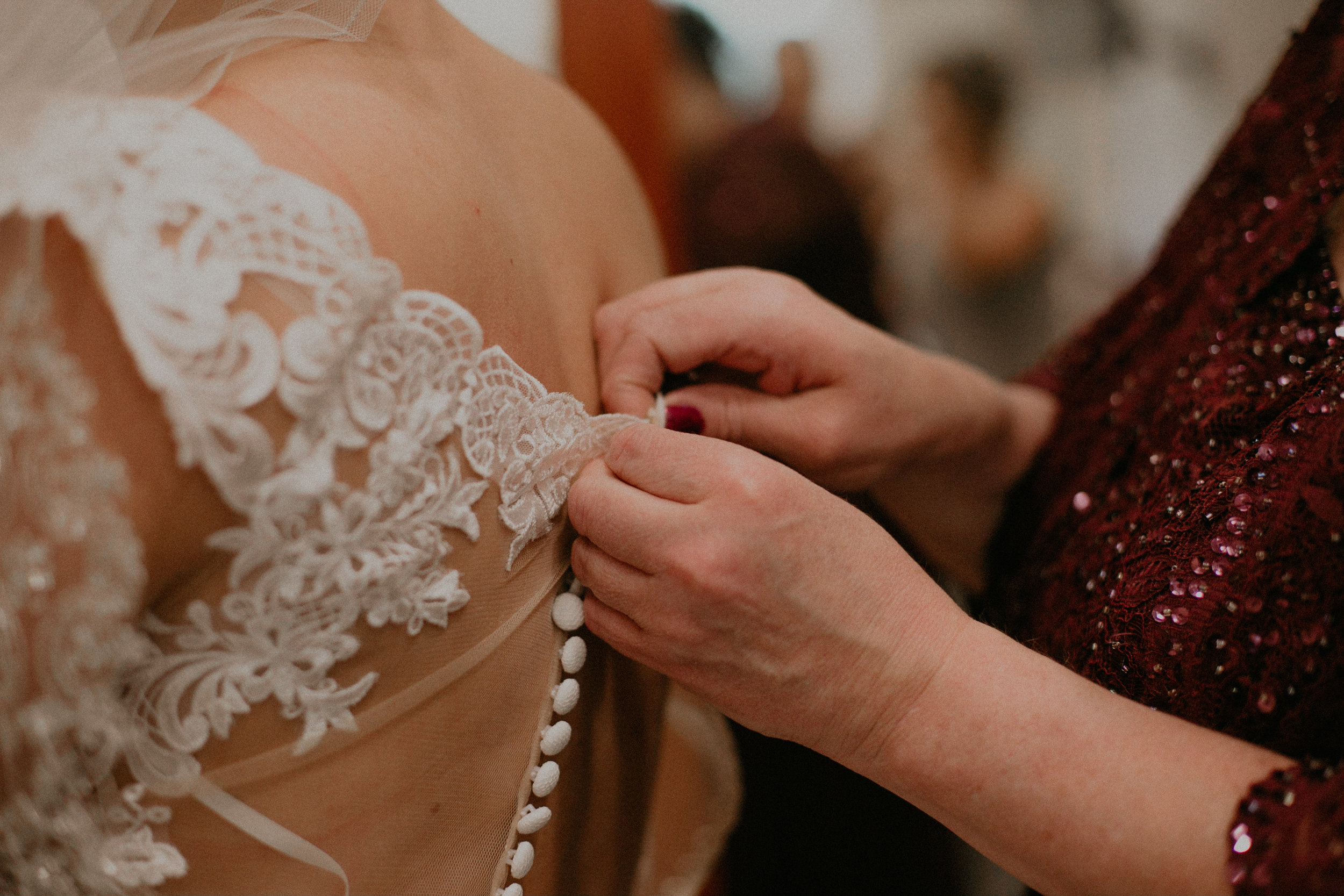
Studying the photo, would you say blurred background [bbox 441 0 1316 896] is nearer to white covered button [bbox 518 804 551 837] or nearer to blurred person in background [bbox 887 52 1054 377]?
blurred person in background [bbox 887 52 1054 377]

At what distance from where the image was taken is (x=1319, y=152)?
0.80m

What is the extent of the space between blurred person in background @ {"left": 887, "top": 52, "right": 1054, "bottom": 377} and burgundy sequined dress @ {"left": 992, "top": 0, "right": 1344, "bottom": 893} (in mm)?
2122

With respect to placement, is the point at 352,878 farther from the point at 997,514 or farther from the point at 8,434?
the point at 997,514

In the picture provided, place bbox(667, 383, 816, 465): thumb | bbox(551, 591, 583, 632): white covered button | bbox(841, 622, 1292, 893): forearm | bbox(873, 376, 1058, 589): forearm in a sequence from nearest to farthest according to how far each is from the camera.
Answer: bbox(841, 622, 1292, 893): forearm → bbox(551, 591, 583, 632): white covered button → bbox(667, 383, 816, 465): thumb → bbox(873, 376, 1058, 589): forearm

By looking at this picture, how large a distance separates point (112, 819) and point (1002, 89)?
10.7ft

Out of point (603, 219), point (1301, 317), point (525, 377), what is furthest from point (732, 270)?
point (1301, 317)

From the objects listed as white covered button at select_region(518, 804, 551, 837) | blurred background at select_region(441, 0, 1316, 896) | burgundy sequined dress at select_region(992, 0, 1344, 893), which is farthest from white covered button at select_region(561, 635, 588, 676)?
blurred background at select_region(441, 0, 1316, 896)

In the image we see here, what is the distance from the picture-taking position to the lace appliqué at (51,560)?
17.3 inches

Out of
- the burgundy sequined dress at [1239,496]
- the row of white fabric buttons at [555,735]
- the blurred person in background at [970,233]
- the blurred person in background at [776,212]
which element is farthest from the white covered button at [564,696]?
the blurred person in background at [970,233]

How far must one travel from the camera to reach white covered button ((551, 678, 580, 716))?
659 millimetres

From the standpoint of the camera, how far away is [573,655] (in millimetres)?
664

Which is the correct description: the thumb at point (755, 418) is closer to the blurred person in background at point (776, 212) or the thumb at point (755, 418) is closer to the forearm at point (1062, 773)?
the forearm at point (1062, 773)

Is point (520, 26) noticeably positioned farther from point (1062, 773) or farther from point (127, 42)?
point (1062, 773)

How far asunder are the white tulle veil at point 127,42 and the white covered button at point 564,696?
448 millimetres
